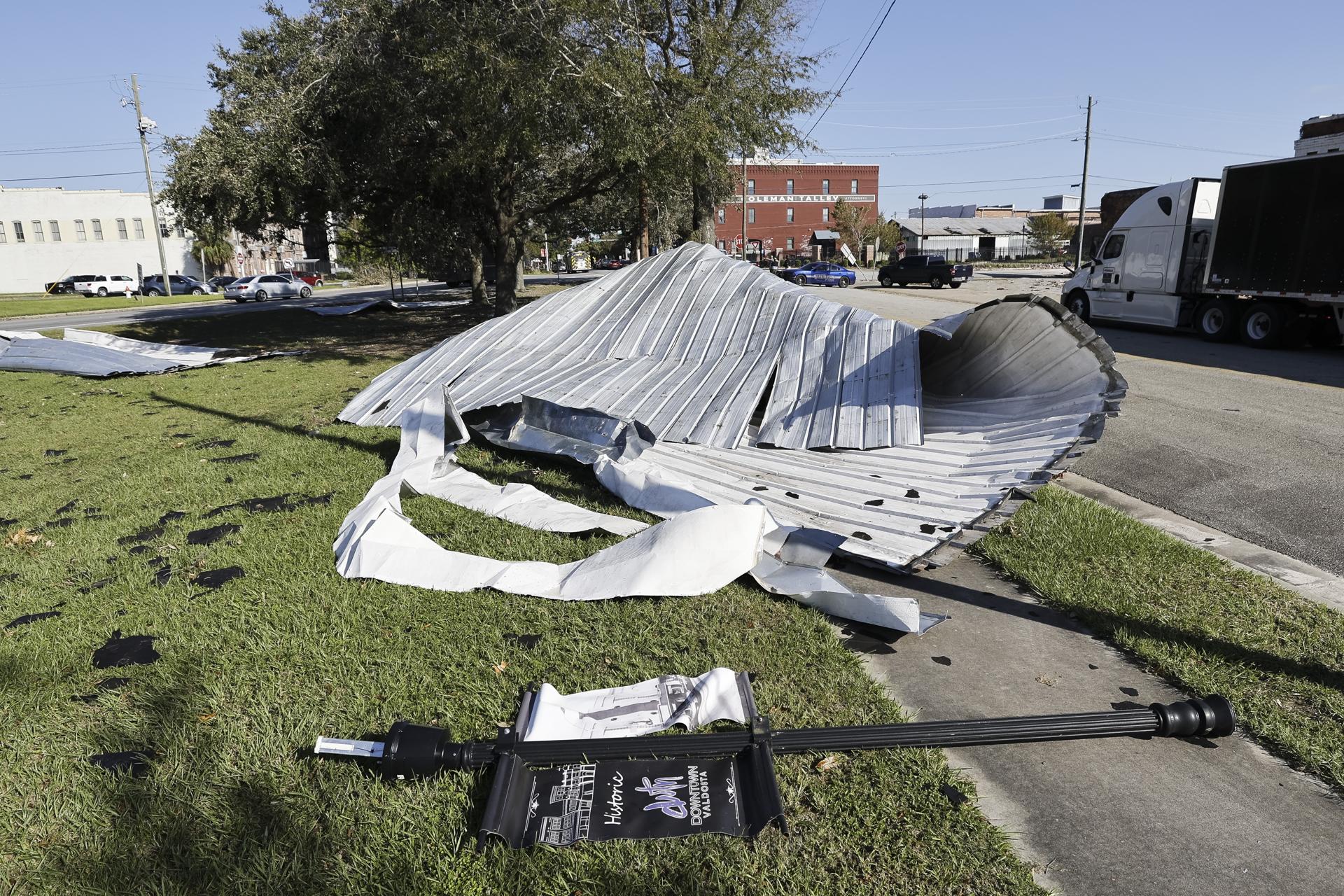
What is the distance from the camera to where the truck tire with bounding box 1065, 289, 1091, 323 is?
18375 millimetres

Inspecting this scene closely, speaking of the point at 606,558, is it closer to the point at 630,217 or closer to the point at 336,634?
the point at 336,634

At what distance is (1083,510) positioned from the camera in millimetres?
5355

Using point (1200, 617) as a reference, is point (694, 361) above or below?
above

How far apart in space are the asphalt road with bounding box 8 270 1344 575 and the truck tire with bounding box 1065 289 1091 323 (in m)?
3.77

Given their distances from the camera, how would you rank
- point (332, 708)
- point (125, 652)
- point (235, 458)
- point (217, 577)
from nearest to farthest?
point (332, 708)
point (125, 652)
point (217, 577)
point (235, 458)

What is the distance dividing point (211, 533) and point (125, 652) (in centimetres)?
164

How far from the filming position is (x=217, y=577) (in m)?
4.38

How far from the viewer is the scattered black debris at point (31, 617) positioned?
153 inches

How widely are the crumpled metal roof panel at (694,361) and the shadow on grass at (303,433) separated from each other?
0.52 metres

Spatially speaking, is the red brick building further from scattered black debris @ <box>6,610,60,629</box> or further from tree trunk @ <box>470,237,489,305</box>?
scattered black debris @ <box>6,610,60,629</box>

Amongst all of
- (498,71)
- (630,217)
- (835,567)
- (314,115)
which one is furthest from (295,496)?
(630,217)

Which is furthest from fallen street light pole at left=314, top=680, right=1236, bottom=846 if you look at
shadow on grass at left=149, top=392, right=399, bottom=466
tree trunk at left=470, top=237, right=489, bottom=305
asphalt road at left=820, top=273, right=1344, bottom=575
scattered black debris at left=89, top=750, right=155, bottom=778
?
tree trunk at left=470, top=237, right=489, bottom=305

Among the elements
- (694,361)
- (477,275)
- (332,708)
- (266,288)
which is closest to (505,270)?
(477,275)

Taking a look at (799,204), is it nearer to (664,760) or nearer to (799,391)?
(799,391)
